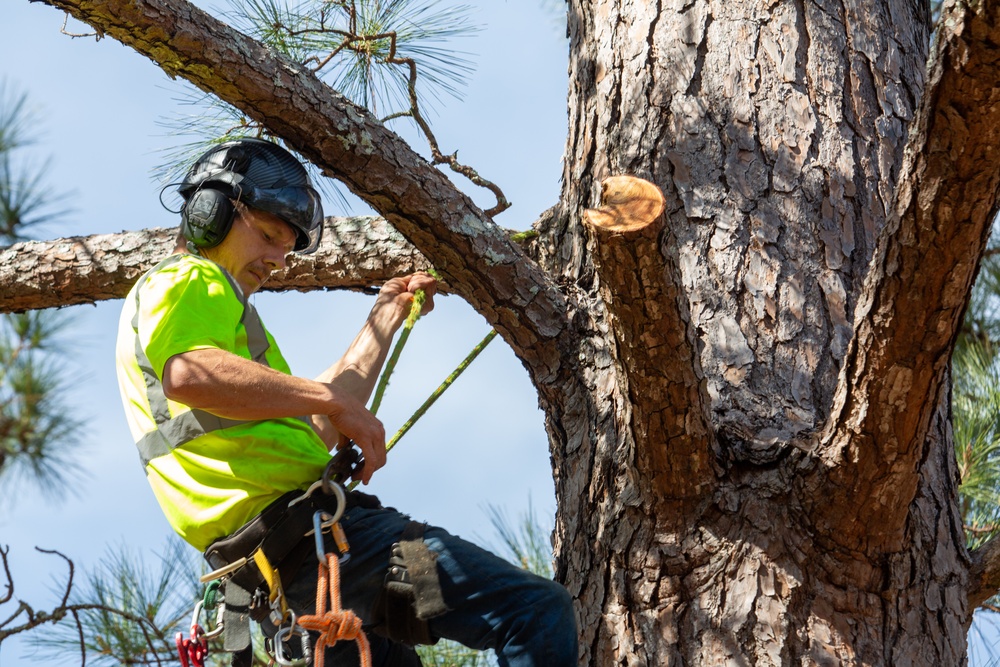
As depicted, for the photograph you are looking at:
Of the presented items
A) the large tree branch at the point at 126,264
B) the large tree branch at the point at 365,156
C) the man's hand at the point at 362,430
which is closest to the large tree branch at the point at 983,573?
the large tree branch at the point at 365,156

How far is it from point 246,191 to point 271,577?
897 mm

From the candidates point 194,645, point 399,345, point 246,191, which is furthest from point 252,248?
point 194,645

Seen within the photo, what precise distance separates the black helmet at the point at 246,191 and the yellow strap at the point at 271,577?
769 mm

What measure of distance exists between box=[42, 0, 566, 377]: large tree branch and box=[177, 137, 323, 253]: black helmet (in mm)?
255

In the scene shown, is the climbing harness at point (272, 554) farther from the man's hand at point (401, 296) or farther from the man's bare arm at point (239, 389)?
the man's hand at point (401, 296)

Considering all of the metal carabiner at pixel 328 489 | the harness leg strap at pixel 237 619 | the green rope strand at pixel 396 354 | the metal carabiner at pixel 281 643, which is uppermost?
the green rope strand at pixel 396 354

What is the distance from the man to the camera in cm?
206

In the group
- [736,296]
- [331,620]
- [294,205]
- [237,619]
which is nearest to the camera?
[331,620]

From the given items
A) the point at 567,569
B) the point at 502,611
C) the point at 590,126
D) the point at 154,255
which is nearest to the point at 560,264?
the point at 590,126

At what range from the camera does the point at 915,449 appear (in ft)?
6.35

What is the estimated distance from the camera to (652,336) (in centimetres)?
186

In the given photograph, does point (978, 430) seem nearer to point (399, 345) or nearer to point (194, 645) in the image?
point (399, 345)

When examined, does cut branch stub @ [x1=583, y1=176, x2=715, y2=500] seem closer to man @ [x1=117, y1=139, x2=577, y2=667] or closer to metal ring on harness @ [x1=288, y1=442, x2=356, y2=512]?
man @ [x1=117, y1=139, x2=577, y2=667]

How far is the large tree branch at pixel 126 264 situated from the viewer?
310cm
